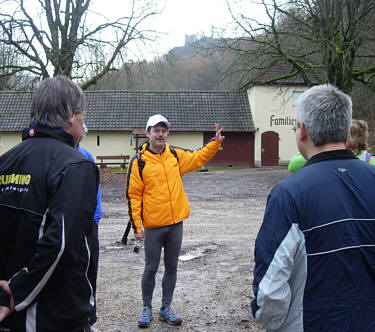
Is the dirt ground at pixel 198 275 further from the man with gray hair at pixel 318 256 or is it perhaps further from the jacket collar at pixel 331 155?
the jacket collar at pixel 331 155

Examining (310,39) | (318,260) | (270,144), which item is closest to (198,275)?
(318,260)

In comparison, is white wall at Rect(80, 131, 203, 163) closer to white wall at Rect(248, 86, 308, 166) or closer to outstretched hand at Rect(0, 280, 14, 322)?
white wall at Rect(248, 86, 308, 166)

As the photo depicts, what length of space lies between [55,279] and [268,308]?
38.2 inches

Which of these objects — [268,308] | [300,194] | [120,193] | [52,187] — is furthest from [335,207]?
[120,193]

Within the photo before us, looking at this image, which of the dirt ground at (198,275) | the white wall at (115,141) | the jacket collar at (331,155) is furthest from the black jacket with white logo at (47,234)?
the white wall at (115,141)

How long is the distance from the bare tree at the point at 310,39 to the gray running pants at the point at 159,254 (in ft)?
48.0

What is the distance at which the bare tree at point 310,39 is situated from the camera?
16891mm

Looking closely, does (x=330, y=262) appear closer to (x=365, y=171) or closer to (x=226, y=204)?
(x=365, y=171)

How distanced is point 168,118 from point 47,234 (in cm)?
3028

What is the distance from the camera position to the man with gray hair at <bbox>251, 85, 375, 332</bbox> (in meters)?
1.89

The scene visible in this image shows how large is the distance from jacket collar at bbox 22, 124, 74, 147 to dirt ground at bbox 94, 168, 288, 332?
8.50 ft

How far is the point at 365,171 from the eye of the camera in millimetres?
2043

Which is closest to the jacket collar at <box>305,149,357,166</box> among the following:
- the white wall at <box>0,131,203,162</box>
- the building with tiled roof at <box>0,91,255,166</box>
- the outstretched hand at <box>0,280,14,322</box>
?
the outstretched hand at <box>0,280,14,322</box>

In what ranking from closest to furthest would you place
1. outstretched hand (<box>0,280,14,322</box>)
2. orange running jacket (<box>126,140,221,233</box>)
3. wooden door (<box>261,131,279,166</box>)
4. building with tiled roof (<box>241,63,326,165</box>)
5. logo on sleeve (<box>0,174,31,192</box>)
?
outstretched hand (<box>0,280,14,322</box>), logo on sleeve (<box>0,174,31,192</box>), orange running jacket (<box>126,140,221,233</box>), building with tiled roof (<box>241,63,326,165</box>), wooden door (<box>261,131,279,166</box>)
